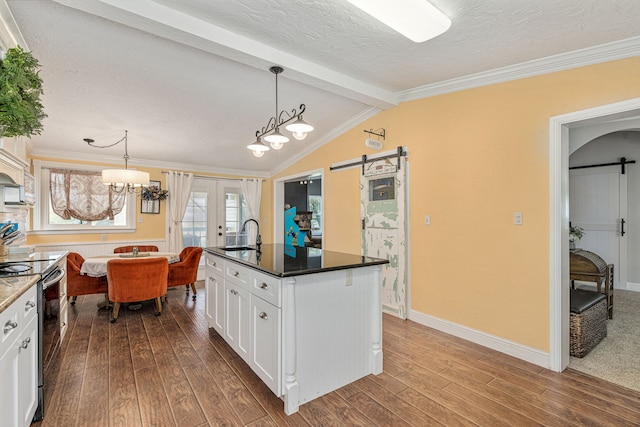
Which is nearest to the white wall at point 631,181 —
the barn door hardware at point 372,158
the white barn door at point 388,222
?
the barn door hardware at point 372,158

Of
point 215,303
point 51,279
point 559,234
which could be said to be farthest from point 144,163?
point 559,234

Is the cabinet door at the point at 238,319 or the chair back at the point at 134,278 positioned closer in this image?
the cabinet door at the point at 238,319

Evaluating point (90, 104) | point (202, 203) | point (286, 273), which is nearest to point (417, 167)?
point (286, 273)

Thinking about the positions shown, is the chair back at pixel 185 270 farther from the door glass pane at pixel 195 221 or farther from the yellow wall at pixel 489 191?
the yellow wall at pixel 489 191

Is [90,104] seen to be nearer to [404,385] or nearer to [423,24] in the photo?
[423,24]

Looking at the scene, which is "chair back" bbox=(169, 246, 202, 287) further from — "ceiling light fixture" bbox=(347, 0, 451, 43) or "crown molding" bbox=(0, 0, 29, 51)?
"ceiling light fixture" bbox=(347, 0, 451, 43)

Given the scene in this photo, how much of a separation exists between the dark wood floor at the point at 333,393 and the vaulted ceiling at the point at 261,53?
2.51 meters

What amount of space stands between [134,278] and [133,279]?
16mm

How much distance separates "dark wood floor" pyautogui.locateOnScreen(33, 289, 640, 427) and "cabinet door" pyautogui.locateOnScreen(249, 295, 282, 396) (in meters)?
0.17

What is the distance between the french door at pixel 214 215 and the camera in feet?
19.8

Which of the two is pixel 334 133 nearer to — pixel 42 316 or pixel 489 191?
pixel 489 191

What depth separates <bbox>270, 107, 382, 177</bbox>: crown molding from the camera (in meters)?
4.24

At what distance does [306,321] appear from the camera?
2.00 metres

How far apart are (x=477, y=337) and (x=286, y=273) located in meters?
2.28
